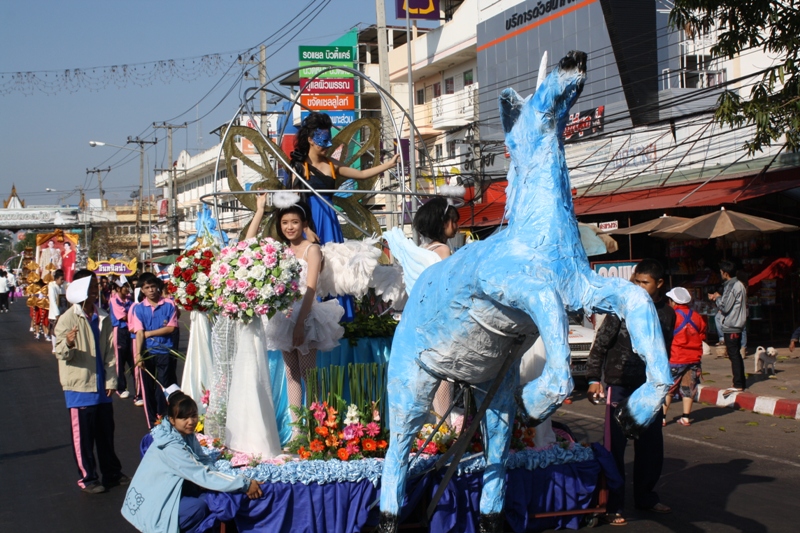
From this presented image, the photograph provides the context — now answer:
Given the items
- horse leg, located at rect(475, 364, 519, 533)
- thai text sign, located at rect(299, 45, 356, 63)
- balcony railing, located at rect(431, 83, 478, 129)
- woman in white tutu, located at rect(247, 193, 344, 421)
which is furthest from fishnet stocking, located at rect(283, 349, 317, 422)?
thai text sign, located at rect(299, 45, 356, 63)

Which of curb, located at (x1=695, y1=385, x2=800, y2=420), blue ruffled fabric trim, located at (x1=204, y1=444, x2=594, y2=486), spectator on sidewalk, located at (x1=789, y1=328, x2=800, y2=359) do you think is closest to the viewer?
blue ruffled fabric trim, located at (x1=204, y1=444, x2=594, y2=486)

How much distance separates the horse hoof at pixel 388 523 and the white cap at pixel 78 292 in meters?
3.77

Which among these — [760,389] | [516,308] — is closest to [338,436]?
[516,308]

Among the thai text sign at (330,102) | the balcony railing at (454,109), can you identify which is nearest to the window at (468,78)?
the balcony railing at (454,109)

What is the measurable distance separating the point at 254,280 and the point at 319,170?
2.04m

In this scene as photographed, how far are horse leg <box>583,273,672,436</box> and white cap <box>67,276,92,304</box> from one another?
16.3ft

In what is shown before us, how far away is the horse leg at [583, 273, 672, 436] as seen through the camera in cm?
325

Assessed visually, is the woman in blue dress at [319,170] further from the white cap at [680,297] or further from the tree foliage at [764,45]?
the tree foliage at [764,45]

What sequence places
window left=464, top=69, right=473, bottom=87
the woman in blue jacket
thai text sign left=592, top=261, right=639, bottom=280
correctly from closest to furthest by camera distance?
1. the woman in blue jacket
2. thai text sign left=592, top=261, right=639, bottom=280
3. window left=464, top=69, right=473, bottom=87

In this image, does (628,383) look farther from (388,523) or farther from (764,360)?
(764,360)

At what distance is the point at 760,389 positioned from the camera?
11.1 meters

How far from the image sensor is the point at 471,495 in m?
5.38

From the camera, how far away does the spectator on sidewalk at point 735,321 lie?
11.0 meters

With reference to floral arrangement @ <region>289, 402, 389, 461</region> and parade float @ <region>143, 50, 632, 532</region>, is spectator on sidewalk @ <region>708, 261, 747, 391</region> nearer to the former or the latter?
parade float @ <region>143, 50, 632, 532</region>
